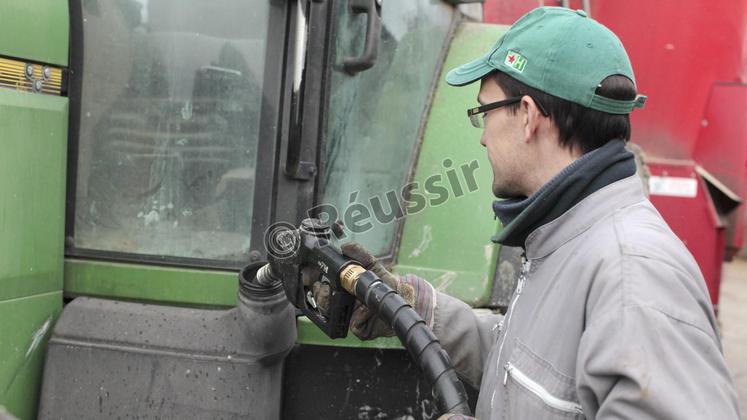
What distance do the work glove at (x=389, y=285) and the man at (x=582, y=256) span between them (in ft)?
0.95

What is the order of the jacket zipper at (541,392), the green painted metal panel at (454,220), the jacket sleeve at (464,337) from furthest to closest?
the green painted metal panel at (454,220)
the jacket sleeve at (464,337)
the jacket zipper at (541,392)

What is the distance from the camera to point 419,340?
4.26 ft

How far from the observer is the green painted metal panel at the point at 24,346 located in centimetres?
167

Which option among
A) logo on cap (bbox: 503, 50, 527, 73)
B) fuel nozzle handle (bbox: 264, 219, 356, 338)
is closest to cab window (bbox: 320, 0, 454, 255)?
fuel nozzle handle (bbox: 264, 219, 356, 338)

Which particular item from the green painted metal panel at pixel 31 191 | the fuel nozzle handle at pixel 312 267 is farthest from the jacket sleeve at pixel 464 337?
the green painted metal panel at pixel 31 191

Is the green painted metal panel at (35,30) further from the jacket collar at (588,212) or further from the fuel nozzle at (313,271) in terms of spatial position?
the jacket collar at (588,212)

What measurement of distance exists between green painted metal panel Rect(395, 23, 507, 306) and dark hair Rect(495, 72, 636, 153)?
2.78ft

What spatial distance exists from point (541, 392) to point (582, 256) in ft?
0.70

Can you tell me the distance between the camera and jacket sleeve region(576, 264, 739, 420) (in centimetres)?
93

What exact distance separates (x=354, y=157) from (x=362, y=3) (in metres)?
0.43

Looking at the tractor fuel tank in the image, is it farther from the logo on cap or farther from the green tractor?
the logo on cap

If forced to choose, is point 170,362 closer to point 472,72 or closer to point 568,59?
point 472,72

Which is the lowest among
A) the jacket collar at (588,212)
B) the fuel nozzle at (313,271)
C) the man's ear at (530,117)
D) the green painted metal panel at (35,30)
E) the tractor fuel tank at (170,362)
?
the tractor fuel tank at (170,362)

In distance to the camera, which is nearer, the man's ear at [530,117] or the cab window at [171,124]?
the man's ear at [530,117]
